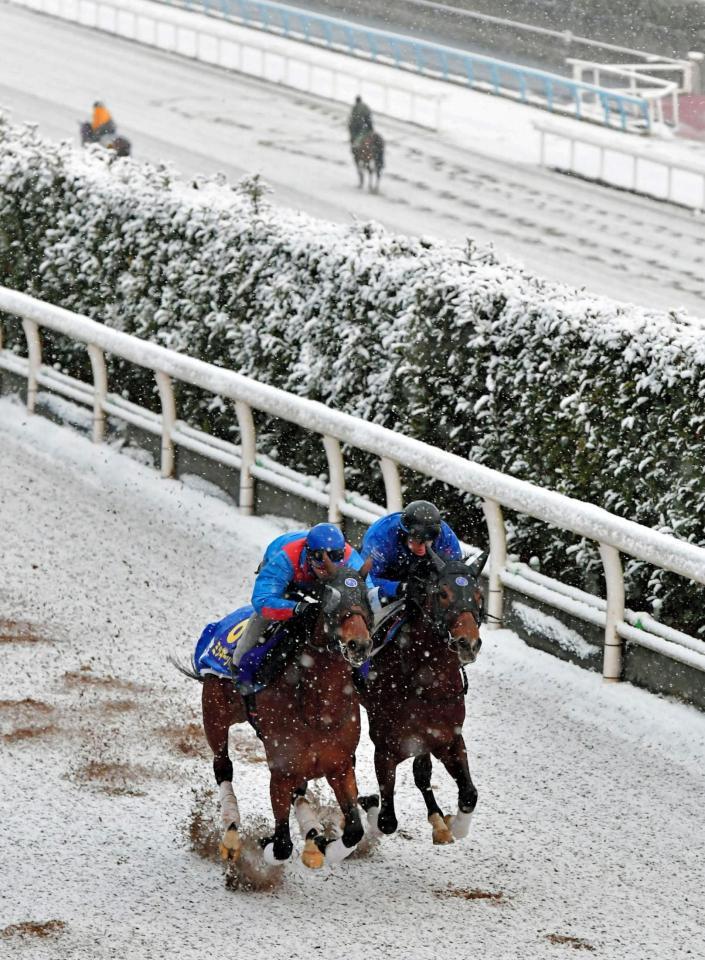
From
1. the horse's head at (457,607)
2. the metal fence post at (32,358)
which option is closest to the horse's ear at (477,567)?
the horse's head at (457,607)

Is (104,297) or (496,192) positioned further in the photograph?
(496,192)

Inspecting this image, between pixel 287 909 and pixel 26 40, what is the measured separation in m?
31.0

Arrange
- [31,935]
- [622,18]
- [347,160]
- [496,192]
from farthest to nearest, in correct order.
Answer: [622,18] < [347,160] < [496,192] < [31,935]

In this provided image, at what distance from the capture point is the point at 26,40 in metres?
34.9

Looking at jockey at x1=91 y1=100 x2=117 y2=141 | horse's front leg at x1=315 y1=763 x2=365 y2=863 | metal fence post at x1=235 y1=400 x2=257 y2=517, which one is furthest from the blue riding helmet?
jockey at x1=91 y1=100 x2=117 y2=141

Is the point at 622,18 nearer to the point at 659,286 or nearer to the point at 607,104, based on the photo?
the point at 607,104

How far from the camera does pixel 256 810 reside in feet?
23.9

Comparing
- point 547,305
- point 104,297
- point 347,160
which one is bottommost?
point 347,160

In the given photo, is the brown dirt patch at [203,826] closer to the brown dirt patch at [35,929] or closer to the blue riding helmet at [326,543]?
the brown dirt patch at [35,929]

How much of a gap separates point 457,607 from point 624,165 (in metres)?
19.5

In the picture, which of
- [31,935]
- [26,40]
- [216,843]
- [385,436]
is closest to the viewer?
[31,935]

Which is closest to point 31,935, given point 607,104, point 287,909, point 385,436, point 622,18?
point 287,909

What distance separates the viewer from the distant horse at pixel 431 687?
6.37m

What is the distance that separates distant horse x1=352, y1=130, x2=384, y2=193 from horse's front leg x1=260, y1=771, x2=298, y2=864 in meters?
18.3
